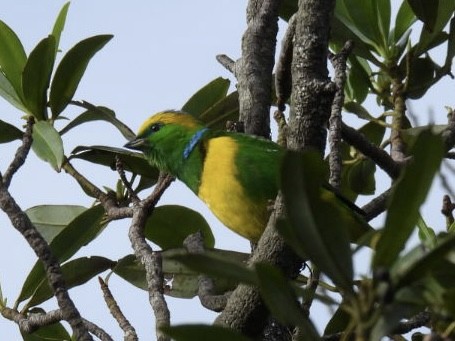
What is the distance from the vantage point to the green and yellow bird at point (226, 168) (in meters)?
3.37

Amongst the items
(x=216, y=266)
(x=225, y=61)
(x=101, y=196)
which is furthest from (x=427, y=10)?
(x=216, y=266)

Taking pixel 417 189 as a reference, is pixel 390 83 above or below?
above

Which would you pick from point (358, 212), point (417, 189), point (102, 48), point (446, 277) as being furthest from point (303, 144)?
point (102, 48)

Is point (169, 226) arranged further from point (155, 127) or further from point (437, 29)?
point (437, 29)

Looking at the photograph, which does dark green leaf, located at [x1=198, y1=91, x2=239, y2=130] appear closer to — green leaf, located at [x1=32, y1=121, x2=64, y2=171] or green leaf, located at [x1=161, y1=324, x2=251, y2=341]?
green leaf, located at [x1=32, y1=121, x2=64, y2=171]

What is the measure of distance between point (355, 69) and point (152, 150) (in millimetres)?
867

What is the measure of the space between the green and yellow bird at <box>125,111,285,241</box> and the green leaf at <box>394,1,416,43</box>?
72cm

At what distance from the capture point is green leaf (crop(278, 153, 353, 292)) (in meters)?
1.19

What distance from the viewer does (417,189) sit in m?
1.19

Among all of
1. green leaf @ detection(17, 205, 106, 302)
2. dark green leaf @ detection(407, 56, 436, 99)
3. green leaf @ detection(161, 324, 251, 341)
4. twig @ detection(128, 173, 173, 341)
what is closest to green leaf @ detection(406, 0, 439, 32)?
dark green leaf @ detection(407, 56, 436, 99)

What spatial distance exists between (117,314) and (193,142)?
146 centimetres

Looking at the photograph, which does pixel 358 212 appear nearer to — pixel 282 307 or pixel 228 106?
pixel 228 106

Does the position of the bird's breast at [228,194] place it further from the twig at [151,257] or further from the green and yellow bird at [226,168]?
the twig at [151,257]

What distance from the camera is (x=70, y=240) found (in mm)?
3006
